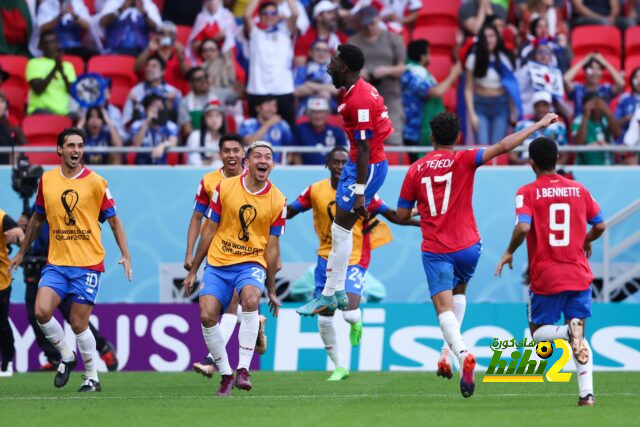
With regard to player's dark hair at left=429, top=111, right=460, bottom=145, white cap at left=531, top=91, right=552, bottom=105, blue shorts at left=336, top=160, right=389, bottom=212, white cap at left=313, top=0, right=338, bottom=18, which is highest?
white cap at left=313, top=0, right=338, bottom=18

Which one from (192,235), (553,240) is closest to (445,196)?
(553,240)

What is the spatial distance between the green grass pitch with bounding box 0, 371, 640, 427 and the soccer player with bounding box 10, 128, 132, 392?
0.75m

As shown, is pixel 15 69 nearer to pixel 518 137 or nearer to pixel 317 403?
pixel 317 403

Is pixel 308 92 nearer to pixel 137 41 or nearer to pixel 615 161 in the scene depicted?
pixel 137 41

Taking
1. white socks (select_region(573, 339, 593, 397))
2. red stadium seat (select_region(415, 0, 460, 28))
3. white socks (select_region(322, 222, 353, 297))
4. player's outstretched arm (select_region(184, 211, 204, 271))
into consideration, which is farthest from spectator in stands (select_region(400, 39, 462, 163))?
white socks (select_region(573, 339, 593, 397))

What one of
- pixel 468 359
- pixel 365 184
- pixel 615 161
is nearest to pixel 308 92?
pixel 615 161

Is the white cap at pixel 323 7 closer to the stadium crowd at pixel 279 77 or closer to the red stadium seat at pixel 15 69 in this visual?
the stadium crowd at pixel 279 77

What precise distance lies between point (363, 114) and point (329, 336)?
405 centimetres

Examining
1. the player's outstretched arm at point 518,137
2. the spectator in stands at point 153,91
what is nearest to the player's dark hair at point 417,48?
the spectator in stands at point 153,91

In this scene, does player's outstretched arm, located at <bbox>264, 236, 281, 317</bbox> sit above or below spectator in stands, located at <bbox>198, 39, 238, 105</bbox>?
below

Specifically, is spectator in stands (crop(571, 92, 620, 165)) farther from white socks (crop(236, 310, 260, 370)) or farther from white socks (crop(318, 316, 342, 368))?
white socks (crop(236, 310, 260, 370))

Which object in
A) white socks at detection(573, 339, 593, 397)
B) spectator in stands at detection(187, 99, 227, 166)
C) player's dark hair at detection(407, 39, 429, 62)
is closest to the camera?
white socks at detection(573, 339, 593, 397)

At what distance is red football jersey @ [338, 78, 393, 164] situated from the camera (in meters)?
12.2

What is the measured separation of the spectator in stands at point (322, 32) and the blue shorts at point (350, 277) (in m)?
6.67
